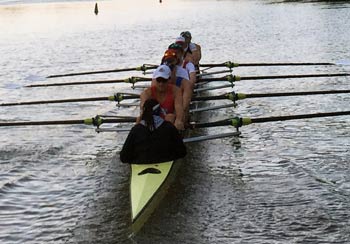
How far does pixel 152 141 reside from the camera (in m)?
8.88

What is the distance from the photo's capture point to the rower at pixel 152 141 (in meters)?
8.85

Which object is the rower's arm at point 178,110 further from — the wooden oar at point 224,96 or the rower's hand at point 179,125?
the wooden oar at point 224,96

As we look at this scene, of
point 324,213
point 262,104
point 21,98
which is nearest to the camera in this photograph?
point 324,213

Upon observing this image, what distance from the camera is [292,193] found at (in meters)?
9.08

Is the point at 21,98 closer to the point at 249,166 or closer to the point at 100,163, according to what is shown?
the point at 100,163

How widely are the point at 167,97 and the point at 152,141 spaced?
1610mm

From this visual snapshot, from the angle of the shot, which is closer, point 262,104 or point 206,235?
point 206,235

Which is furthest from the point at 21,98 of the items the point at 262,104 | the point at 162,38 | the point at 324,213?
the point at 162,38

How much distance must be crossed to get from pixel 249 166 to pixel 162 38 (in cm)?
2978

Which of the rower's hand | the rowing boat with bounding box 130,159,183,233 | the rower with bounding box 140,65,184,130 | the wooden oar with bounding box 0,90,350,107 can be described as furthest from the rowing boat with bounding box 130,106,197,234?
the wooden oar with bounding box 0,90,350,107

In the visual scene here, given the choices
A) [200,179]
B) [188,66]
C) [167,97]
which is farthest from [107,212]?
[188,66]

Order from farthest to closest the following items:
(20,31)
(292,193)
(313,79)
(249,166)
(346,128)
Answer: (20,31) < (313,79) < (346,128) < (249,166) < (292,193)

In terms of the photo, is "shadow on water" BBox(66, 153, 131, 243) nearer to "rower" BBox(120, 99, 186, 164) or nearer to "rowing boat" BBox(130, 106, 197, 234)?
"rowing boat" BBox(130, 106, 197, 234)

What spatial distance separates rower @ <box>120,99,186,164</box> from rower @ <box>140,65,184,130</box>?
2.87ft
